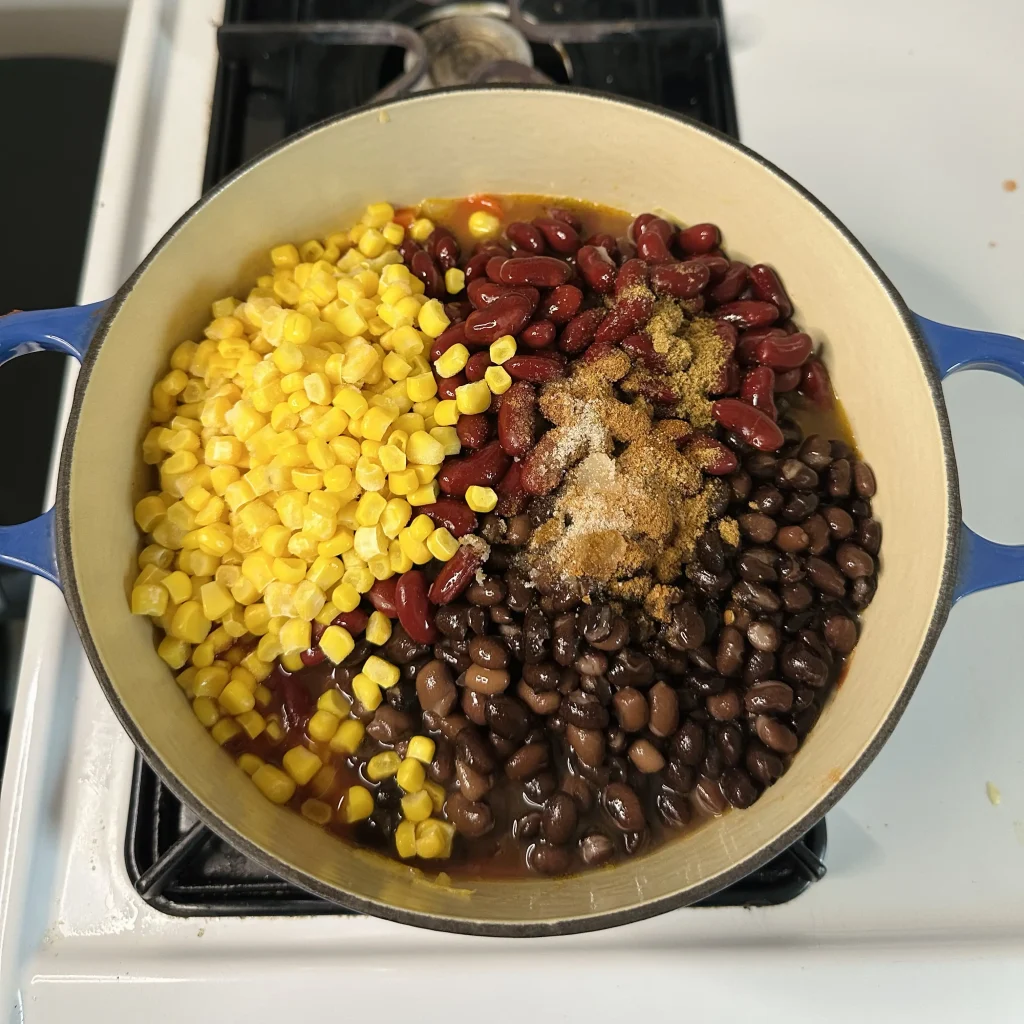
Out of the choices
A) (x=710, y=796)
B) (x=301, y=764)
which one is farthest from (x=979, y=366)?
Answer: (x=301, y=764)

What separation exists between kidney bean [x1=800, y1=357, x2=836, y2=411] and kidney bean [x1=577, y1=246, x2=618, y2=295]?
0.31 m

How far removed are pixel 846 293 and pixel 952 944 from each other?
2.78 feet

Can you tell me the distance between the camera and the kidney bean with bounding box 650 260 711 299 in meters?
1.17

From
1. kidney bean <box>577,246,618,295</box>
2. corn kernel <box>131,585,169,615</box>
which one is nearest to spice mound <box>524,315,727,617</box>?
kidney bean <box>577,246,618,295</box>

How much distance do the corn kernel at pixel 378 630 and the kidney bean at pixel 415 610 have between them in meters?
0.02

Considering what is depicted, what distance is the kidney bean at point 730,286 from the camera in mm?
1198

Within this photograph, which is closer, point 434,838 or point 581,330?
point 434,838

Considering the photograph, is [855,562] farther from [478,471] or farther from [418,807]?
[418,807]

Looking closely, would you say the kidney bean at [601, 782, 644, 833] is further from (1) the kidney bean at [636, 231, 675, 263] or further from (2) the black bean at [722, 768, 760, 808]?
(1) the kidney bean at [636, 231, 675, 263]

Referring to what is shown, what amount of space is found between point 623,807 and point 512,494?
1.38ft

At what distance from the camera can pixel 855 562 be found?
1077 millimetres

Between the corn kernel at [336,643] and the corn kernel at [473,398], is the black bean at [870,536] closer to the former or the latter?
the corn kernel at [473,398]

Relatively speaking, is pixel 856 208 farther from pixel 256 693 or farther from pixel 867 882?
pixel 256 693

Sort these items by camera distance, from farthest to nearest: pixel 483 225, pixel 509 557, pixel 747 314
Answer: pixel 483 225
pixel 747 314
pixel 509 557
